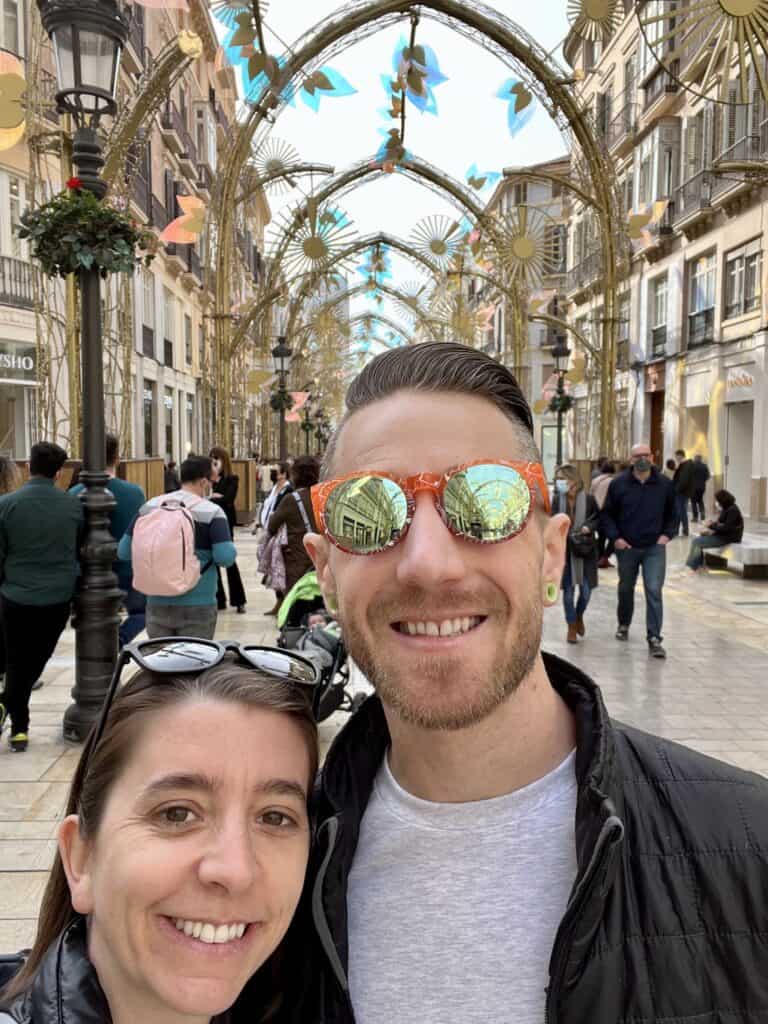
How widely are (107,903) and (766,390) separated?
2014 centimetres

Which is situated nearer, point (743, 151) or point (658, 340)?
point (743, 151)

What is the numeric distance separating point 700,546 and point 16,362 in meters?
14.1

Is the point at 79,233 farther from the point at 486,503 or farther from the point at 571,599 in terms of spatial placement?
the point at 571,599

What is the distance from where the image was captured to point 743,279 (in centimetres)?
2030

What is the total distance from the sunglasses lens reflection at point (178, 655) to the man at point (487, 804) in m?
0.25

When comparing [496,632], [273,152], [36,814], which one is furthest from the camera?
[273,152]

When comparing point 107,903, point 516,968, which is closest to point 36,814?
point 107,903

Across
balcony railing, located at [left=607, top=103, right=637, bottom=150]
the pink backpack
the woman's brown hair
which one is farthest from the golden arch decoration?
balcony railing, located at [left=607, top=103, right=637, bottom=150]

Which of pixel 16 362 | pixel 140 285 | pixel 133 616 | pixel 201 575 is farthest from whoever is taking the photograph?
pixel 140 285

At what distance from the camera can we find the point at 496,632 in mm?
1205

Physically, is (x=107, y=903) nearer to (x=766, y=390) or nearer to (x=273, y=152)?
(x=273, y=152)

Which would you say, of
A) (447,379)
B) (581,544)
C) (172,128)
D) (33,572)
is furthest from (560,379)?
(447,379)

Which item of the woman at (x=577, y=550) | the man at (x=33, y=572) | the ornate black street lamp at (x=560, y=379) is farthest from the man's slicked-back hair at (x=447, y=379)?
the ornate black street lamp at (x=560, y=379)

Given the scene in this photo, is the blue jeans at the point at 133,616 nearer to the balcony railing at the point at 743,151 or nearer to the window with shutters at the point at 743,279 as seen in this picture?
the balcony railing at the point at 743,151
